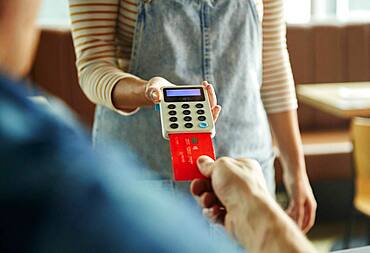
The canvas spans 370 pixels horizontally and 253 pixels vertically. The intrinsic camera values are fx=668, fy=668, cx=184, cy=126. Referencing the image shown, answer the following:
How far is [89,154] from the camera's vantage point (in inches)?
17.6

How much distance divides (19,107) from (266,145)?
852 millimetres

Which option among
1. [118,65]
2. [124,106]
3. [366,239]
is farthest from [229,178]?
[366,239]

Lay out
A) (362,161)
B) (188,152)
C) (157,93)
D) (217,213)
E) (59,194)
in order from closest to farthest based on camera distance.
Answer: (59,194) < (217,213) < (188,152) < (157,93) < (362,161)

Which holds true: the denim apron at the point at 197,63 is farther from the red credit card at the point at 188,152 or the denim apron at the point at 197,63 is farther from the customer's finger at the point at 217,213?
the customer's finger at the point at 217,213

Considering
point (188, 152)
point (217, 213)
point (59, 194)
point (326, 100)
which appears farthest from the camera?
point (326, 100)

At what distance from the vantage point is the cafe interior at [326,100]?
2602 mm

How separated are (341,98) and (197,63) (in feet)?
5.24

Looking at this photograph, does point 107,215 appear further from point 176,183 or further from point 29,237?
point 176,183

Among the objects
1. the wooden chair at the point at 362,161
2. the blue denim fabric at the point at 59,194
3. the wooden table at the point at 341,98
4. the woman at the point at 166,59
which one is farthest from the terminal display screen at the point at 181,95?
the wooden table at the point at 341,98

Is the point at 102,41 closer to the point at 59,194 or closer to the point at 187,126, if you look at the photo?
the point at 187,126

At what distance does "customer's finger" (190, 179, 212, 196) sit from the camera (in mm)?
732

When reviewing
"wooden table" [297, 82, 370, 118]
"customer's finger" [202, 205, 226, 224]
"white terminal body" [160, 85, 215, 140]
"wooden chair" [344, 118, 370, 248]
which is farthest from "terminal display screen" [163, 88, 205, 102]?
"wooden table" [297, 82, 370, 118]

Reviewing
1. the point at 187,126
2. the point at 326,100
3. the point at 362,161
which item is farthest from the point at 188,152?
the point at 326,100

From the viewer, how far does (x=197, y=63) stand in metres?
1.13
